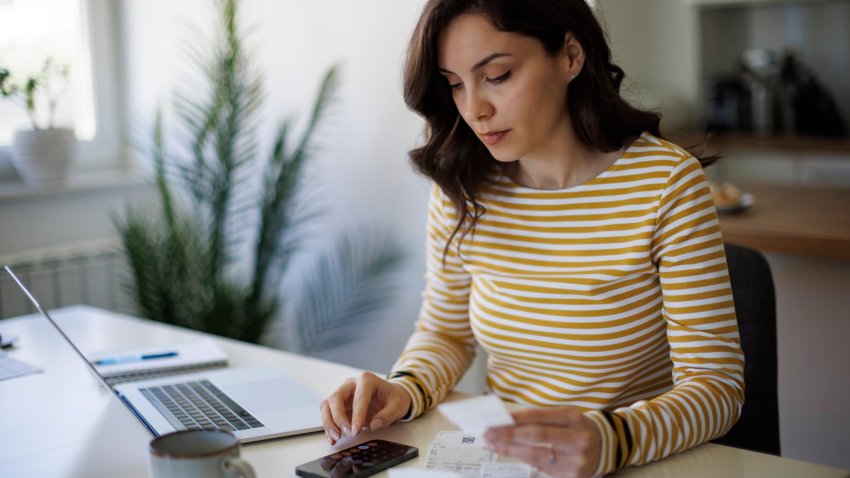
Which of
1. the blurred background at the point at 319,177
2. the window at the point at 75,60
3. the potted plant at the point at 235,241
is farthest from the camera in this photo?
the window at the point at 75,60

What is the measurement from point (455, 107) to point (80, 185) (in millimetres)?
1923

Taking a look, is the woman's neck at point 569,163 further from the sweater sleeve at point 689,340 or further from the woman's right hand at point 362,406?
the woman's right hand at point 362,406

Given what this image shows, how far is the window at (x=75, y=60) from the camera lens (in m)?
2.94

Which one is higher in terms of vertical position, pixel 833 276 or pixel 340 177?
pixel 340 177

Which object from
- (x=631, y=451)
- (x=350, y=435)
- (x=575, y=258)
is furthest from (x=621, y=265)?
(x=350, y=435)

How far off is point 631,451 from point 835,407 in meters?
1.36

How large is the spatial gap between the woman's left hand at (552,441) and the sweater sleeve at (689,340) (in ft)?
0.13

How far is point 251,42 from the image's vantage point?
3076mm

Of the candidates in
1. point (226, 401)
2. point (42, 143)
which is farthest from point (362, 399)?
point (42, 143)

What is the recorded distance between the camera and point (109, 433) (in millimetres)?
1307

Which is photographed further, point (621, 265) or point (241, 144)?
point (241, 144)

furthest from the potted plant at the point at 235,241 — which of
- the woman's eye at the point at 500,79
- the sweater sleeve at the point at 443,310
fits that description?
the woman's eye at the point at 500,79

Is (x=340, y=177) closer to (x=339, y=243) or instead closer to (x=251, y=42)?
(x=339, y=243)

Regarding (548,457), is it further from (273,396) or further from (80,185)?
(80,185)
